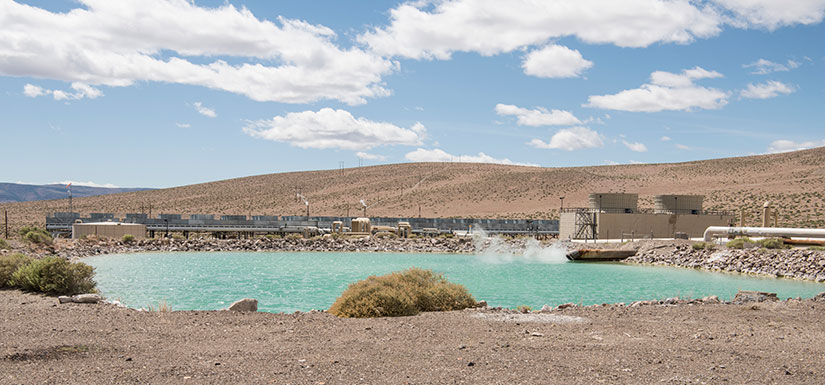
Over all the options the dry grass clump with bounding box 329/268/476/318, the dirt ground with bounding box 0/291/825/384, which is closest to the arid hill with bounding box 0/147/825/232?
the dry grass clump with bounding box 329/268/476/318

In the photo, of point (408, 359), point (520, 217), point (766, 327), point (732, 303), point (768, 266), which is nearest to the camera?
point (408, 359)

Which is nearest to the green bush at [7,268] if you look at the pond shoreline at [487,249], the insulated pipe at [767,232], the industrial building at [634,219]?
the pond shoreline at [487,249]

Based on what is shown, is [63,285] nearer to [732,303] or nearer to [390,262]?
[732,303]

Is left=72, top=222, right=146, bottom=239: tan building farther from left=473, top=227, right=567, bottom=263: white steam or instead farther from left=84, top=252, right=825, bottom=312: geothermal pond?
left=473, top=227, right=567, bottom=263: white steam

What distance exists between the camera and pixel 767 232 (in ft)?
132

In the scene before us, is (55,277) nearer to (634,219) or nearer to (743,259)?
(743,259)

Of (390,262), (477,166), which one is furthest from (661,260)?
(477,166)

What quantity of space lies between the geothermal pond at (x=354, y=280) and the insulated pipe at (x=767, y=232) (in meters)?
8.62

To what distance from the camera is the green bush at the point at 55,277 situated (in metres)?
15.3

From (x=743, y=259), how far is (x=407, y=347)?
29.6 m

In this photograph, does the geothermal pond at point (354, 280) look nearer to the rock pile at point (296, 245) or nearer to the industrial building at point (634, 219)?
the rock pile at point (296, 245)

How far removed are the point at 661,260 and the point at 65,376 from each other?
1427 inches

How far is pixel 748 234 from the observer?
136 feet

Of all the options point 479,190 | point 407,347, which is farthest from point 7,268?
point 479,190
